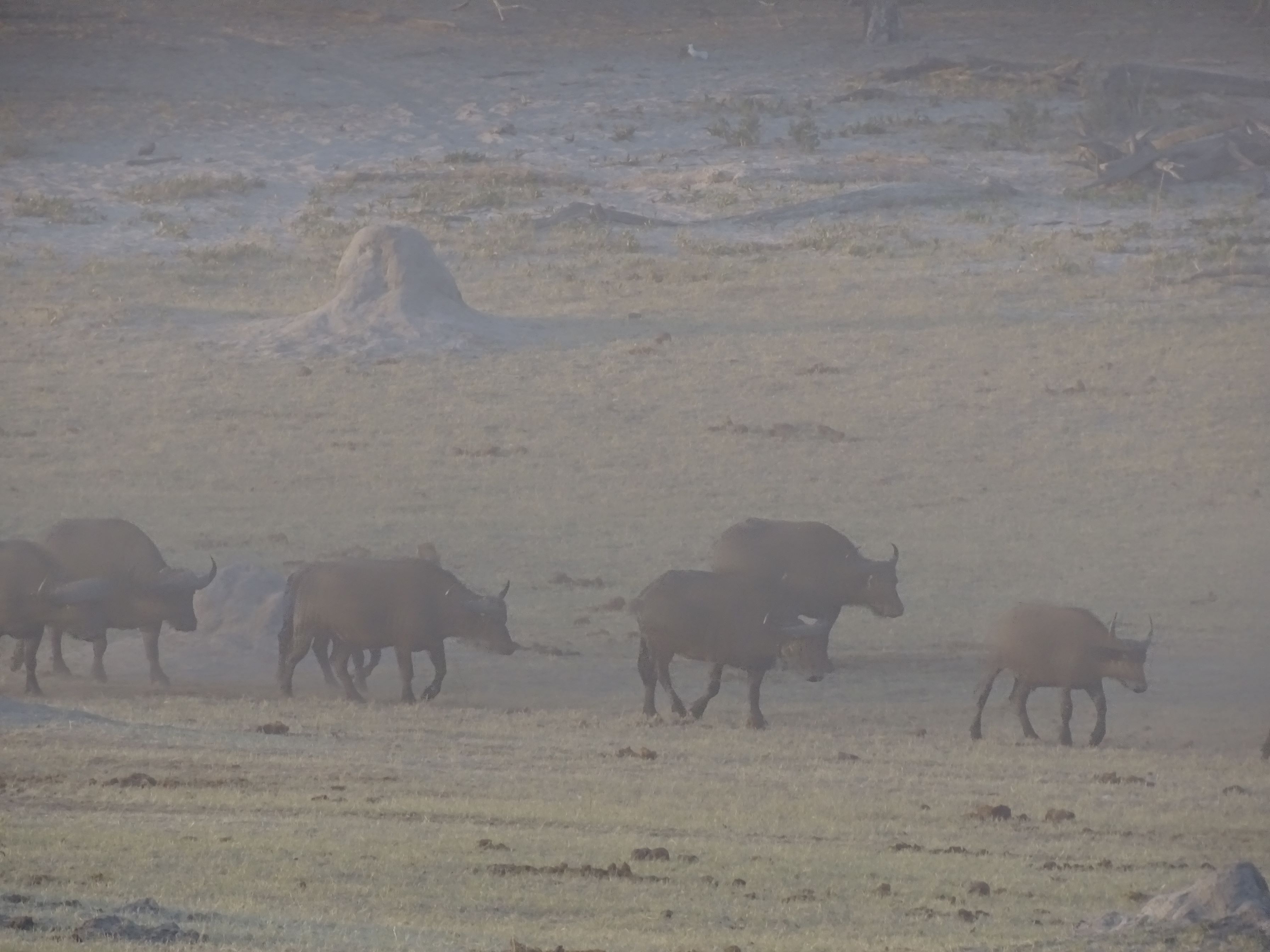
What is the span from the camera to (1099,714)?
15328mm

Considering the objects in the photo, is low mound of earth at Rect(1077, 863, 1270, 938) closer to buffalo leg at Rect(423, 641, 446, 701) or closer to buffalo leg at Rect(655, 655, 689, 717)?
buffalo leg at Rect(655, 655, 689, 717)

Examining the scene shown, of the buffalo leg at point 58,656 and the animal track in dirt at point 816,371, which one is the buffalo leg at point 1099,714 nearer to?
the buffalo leg at point 58,656

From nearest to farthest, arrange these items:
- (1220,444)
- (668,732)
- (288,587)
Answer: (668,732), (288,587), (1220,444)

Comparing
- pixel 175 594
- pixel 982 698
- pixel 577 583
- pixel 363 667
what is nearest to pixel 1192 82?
pixel 577 583

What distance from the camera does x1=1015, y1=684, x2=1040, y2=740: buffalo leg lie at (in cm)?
1567

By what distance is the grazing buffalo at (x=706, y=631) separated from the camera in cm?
1588

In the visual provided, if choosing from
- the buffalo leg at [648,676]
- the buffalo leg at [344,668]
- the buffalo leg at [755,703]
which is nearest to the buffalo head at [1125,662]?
the buffalo leg at [755,703]

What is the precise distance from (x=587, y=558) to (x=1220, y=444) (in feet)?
28.6

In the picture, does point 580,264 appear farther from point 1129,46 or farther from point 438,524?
point 1129,46

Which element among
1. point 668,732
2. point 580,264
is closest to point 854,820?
point 668,732

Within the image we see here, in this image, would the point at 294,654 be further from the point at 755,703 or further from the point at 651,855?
the point at 651,855

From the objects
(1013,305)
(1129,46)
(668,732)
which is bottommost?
(668,732)

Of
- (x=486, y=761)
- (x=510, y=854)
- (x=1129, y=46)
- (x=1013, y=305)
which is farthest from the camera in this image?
(x=1129, y=46)

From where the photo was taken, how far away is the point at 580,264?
112 feet
